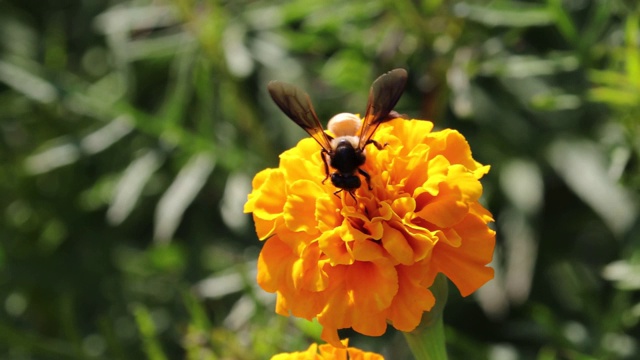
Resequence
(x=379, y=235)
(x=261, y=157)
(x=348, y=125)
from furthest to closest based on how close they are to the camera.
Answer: (x=261, y=157)
(x=348, y=125)
(x=379, y=235)

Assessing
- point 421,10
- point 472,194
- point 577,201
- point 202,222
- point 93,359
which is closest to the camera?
point 472,194

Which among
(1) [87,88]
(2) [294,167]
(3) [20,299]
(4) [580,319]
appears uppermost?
(2) [294,167]

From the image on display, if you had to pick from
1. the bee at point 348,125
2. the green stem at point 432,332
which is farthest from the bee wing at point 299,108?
the green stem at point 432,332

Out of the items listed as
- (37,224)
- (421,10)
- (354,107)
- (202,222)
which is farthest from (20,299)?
(421,10)

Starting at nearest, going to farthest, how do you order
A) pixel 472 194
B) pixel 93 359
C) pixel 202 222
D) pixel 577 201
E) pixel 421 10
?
pixel 472 194 < pixel 93 359 < pixel 421 10 < pixel 577 201 < pixel 202 222

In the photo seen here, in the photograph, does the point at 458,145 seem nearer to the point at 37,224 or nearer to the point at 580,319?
the point at 580,319

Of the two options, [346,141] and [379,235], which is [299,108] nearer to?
[346,141]

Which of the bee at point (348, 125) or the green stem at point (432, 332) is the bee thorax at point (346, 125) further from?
the green stem at point (432, 332)

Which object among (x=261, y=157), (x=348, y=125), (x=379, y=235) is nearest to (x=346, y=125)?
(x=348, y=125)
